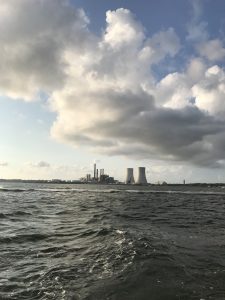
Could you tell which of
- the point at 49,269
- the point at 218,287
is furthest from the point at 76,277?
the point at 218,287

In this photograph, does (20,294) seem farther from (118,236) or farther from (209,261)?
(118,236)

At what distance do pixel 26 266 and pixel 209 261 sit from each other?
6.65 metres

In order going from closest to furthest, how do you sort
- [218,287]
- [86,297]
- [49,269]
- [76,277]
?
1. [86,297]
2. [218,287]
3. [76,277]
4. [49,269]

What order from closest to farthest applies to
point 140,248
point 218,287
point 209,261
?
1. point 218,287
2. point 209,261
3. point 140,248

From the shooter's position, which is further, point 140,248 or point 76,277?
point 140,248

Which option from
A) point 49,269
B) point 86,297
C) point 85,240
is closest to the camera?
point 86,297

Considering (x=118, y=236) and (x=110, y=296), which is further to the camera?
(x=118, y=236)

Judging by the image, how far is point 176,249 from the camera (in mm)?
16156

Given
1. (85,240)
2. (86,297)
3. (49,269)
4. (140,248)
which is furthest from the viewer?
(85,240)

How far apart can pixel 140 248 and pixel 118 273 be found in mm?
3862

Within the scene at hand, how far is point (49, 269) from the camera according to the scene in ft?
40.8

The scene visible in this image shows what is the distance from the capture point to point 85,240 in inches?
738

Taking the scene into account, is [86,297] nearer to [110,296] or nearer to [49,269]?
[110,296]

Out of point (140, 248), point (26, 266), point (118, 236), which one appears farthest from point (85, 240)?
point (26, 266)
